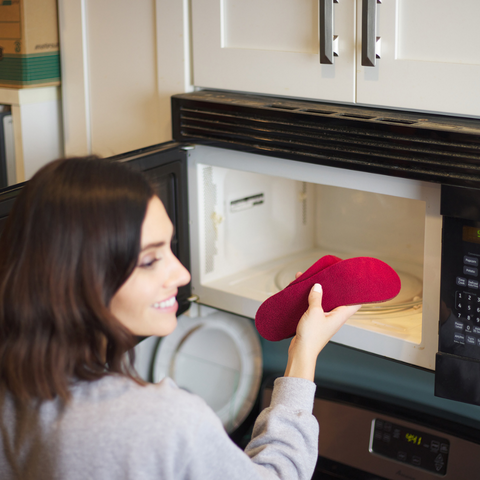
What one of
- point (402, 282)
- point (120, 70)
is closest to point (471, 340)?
point (402, 282)

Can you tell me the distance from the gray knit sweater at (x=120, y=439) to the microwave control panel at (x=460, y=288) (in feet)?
1.30

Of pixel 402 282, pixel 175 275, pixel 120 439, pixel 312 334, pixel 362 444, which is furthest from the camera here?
pixel 362 444

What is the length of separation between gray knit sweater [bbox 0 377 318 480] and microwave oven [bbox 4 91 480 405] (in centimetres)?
41

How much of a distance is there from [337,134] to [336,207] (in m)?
0.50

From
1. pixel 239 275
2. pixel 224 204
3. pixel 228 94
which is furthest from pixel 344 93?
pixel 239 275

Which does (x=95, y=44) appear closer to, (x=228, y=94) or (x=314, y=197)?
(x=228, y=94)

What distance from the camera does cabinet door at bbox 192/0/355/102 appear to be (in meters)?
0.90

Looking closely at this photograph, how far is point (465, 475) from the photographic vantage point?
1158mm

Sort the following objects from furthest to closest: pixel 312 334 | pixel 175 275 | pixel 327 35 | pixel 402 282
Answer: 1. pixel 402 282
2. pixel 327 35
3. pixel 312 334
4. pixel 175 275

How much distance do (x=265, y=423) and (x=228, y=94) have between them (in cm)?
61

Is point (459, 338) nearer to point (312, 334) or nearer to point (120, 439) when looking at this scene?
point (312, 334)

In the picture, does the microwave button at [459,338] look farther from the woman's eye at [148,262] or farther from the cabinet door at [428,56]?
the woman's eye at [148,262]

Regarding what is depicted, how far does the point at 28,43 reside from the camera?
1.21 metres

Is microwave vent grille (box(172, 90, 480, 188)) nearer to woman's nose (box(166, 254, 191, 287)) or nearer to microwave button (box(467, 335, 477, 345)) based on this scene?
microwave button (box(467, 335, 477, 345))
